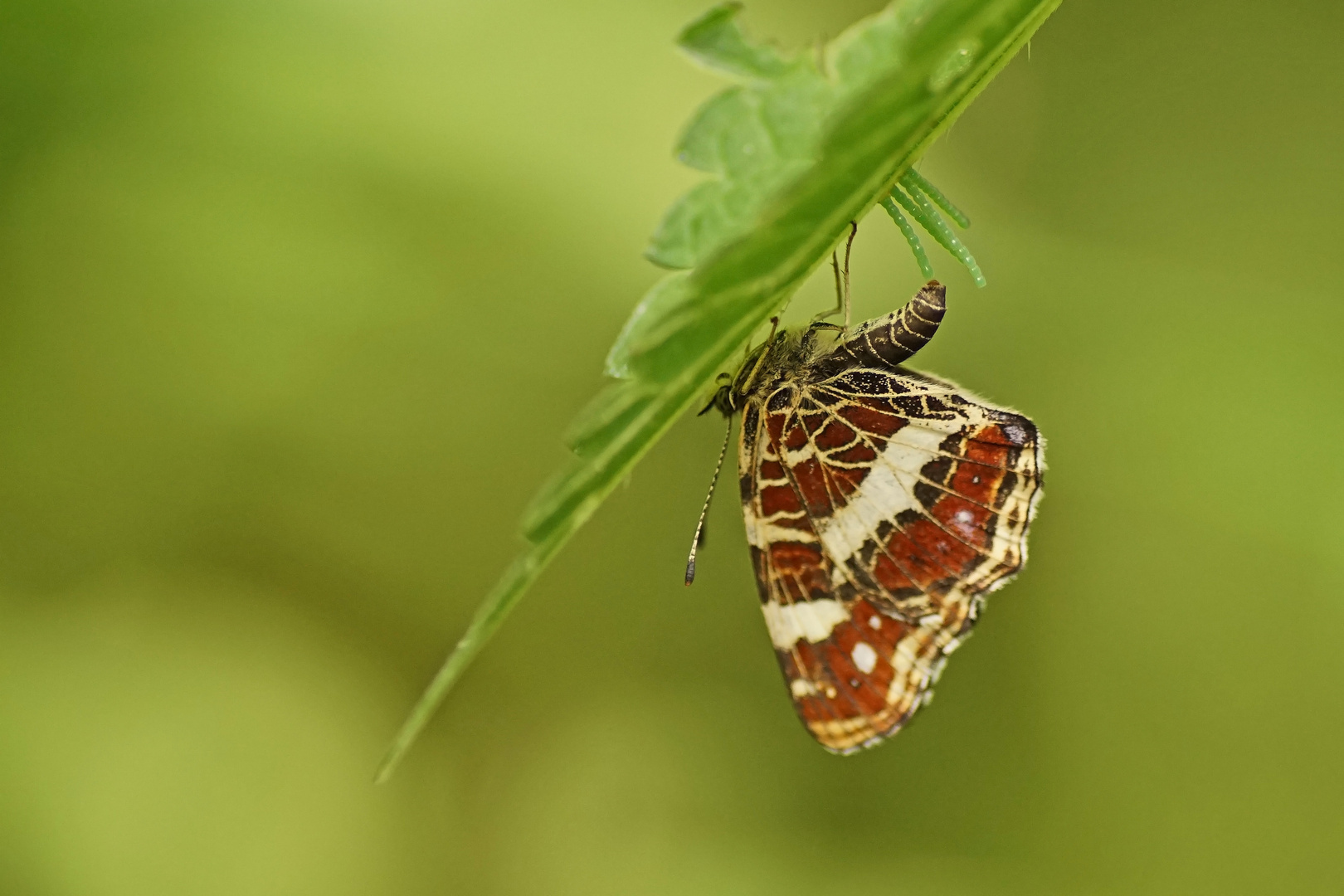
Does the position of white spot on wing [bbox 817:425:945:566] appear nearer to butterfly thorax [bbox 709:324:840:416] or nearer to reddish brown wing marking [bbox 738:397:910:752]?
reddish brown wing marking [bbox 738:397:910:752]

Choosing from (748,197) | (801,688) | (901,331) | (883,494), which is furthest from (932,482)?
(748,197)

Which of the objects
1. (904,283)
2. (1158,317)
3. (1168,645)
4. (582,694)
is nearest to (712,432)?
(904,283)

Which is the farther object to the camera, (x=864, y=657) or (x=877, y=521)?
(x=864, y=657)

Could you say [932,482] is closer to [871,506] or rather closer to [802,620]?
[871,506]

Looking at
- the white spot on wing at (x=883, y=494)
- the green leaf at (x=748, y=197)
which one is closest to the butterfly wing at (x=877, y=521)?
the white spot on wing at (x=883, y=494)

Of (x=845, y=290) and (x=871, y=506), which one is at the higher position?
(x=845, y=290)

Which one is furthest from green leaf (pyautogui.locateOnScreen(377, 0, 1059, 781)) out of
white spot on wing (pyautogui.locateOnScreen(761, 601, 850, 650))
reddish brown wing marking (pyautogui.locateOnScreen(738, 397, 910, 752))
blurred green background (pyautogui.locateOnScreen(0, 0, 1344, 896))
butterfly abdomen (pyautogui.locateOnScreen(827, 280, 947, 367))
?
blurred green background (pyautogui.locateOnScreen(0, 0, 1344, 896))
